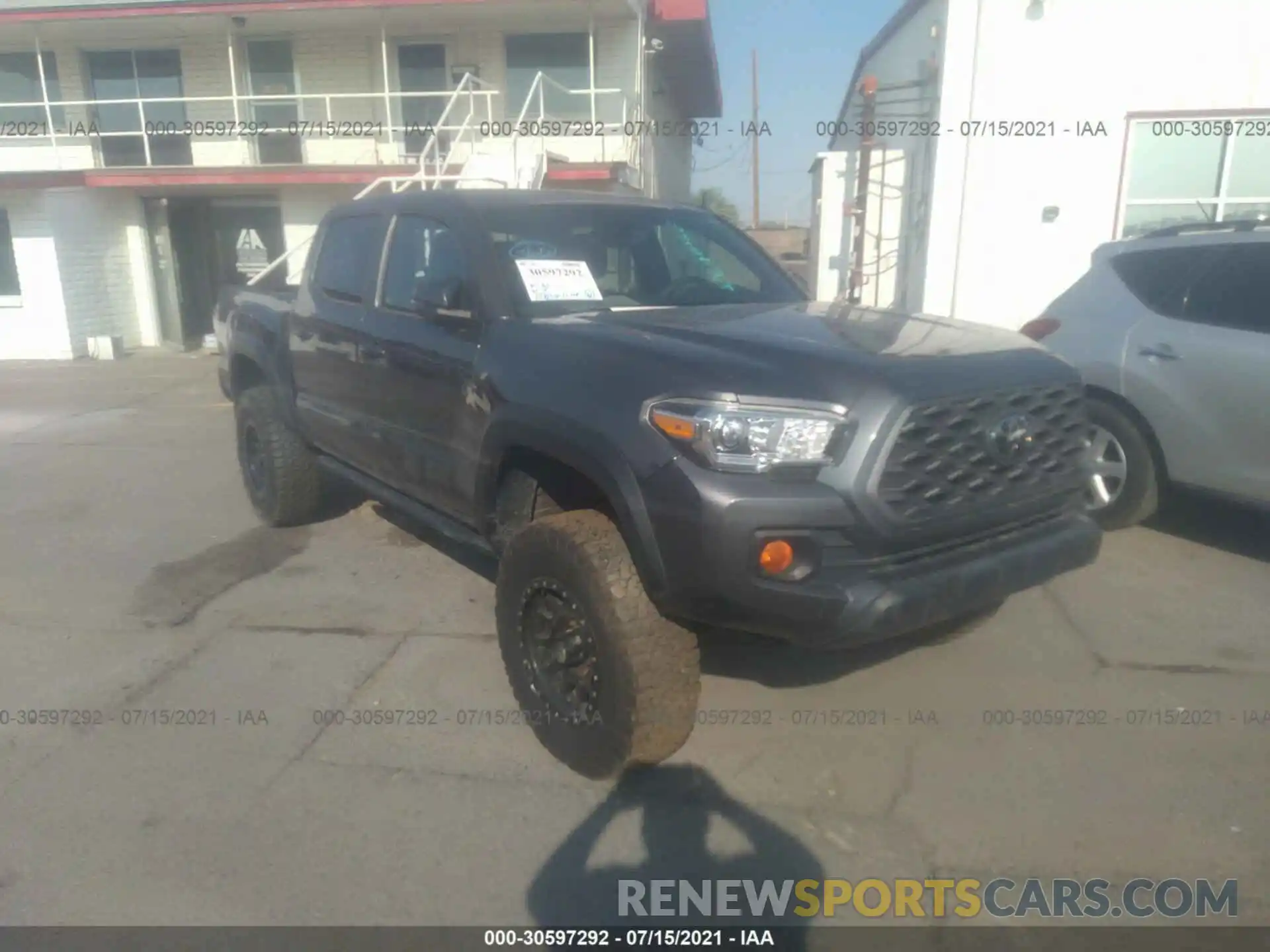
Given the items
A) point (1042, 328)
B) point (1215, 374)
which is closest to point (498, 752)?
point (1215, 374)

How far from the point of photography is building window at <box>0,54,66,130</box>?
611 inches

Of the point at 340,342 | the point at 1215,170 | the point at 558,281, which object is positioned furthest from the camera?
the point at 1215,170

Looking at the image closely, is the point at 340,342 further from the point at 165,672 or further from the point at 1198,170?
the point at 1198,170

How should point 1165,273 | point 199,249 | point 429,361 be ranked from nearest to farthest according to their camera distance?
point 429,361 < point 1165,273 < point 199,249

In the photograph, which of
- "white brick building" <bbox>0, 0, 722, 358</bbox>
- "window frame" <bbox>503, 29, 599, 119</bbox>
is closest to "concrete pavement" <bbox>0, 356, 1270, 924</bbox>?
"white brick building" <bbox>0, 0, 722, 358</bbox>

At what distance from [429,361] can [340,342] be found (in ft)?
3.21

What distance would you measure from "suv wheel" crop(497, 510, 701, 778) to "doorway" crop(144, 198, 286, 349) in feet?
44.9

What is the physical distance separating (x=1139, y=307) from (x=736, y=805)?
3805mm

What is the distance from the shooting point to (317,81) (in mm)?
14961

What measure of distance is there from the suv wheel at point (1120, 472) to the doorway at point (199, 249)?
13.5 meters

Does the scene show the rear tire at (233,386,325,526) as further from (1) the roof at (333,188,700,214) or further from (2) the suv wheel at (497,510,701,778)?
(2) the suv wheel at (497,510,701,778)

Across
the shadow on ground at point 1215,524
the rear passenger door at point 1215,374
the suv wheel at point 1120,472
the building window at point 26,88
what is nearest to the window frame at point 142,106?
the building window at point 26,88

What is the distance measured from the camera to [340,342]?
4.53 m

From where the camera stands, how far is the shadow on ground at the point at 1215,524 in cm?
514
